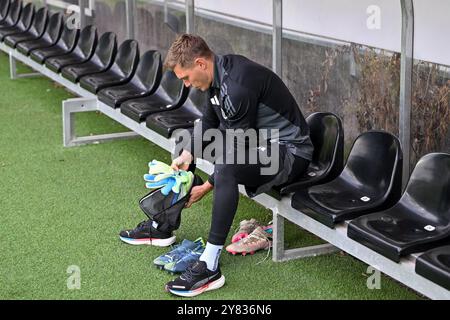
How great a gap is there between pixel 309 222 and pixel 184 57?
1088 millimetres

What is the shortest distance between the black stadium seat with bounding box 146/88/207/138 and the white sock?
5.64 feet

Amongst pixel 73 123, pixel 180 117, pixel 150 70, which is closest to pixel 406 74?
pixel 180 117

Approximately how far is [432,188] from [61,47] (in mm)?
6093

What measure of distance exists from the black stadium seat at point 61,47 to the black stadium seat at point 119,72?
127cm

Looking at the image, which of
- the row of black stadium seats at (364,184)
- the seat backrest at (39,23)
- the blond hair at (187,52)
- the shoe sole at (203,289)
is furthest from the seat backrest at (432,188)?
the seat backrest at (39,23)

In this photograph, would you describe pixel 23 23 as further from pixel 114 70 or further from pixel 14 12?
pixel 114 70

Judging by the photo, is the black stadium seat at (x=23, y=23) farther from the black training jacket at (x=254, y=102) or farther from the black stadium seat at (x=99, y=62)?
the black training jacket at (x=254, y=102)

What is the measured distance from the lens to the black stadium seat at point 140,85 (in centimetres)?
666

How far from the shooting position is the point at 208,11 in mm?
7066
